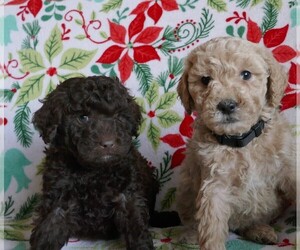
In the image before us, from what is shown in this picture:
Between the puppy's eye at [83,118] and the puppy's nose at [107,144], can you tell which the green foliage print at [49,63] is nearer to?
the puppy's eye at [83,118]

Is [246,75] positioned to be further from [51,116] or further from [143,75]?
[143,75]

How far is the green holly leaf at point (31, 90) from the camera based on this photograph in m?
3.04

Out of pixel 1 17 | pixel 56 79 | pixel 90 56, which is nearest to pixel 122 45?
pixel 90 56

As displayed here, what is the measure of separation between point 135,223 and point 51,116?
614 mm

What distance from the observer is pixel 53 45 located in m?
3.08

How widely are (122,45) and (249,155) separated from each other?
4.04 ft

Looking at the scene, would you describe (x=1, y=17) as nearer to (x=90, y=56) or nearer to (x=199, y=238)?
(x=90, y=56)

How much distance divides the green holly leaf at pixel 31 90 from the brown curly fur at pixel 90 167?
0.80 m

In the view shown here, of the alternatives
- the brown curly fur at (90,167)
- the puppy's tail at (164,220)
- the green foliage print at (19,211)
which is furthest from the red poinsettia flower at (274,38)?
the green foliage print at (19,211)

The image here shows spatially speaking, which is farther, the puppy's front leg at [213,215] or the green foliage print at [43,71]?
the green foliage print at [43,71]

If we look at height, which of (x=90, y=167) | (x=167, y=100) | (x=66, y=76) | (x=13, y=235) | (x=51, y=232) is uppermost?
(x=66, y=76)

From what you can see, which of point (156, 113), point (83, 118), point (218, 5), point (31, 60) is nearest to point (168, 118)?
point (156, 113)

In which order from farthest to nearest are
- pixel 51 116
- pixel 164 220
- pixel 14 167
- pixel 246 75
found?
pixel 14 167
pixel 164 220
pixel 51 116
pixel 246 75

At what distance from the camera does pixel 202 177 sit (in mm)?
2219
